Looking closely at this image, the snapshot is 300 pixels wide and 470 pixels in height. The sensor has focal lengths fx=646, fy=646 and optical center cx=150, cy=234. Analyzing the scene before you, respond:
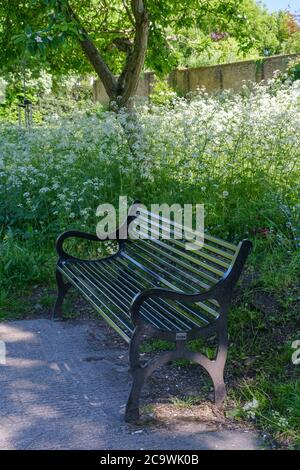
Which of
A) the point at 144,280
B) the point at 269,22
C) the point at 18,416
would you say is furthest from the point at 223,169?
the point at 269,22

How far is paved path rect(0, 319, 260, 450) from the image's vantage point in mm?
3232

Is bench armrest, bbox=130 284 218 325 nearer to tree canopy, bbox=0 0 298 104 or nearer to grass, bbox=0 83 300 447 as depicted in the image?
grass, bbox=0 83 300 447

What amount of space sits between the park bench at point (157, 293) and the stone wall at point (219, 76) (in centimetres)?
1562

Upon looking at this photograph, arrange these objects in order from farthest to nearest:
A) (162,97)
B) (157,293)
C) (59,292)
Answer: (162,97) → (59,292) → (157,293)

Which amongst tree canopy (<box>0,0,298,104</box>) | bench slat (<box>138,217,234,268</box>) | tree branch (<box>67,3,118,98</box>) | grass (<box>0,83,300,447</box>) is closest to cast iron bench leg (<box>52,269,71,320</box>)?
grass (<box>0,83,300,447</box>)

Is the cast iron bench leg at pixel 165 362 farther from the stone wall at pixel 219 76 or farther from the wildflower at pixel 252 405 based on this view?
the stone wall at pixel 219 76

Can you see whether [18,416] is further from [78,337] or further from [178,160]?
[178,160]

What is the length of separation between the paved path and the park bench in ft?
0.71

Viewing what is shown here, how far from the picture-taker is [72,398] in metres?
3.75

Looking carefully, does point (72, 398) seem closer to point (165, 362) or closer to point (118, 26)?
point (165, 362)

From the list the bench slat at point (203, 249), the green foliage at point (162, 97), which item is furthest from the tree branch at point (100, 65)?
the bench slat at point (203, 249)

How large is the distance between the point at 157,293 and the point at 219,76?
21.5m

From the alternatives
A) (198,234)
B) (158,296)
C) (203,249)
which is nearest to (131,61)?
(203,249)

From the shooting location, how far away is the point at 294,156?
6027mm
